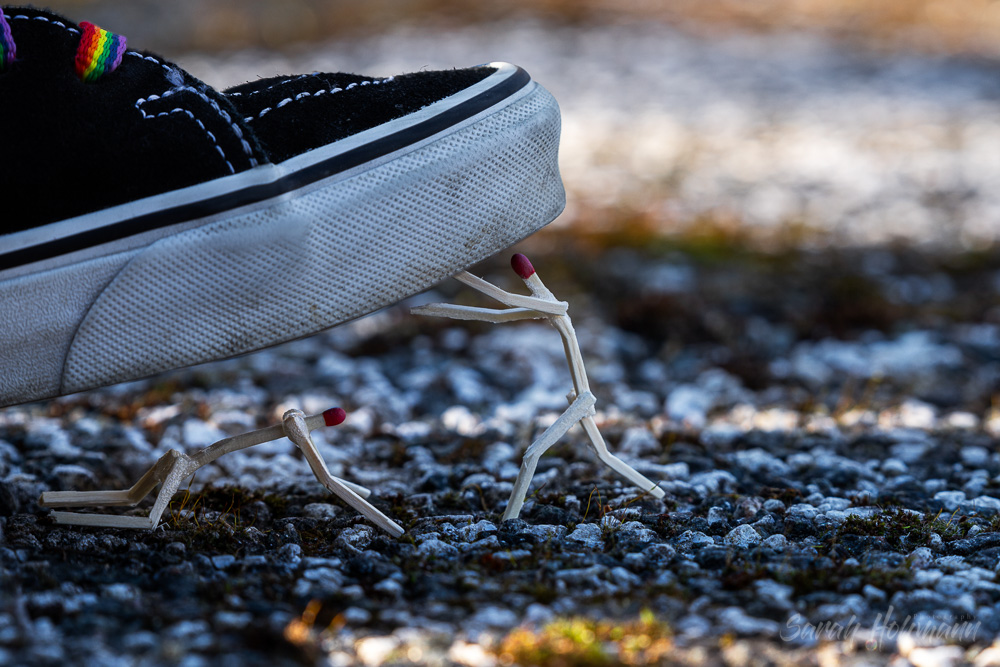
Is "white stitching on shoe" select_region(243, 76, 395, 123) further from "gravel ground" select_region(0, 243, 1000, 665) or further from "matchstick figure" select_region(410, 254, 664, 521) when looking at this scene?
"gravel ground" select_region(0, 243, 1000, 665)

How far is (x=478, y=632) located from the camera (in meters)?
1.85

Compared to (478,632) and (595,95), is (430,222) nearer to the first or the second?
(478,632)

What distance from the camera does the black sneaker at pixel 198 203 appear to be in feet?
6.55

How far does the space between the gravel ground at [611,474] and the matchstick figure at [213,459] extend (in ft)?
0.19

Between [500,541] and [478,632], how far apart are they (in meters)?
0.47

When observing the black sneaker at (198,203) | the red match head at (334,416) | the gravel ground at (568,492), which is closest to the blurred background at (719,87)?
the gravel ground at (568,492)

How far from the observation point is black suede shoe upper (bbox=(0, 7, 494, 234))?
2.01 metres

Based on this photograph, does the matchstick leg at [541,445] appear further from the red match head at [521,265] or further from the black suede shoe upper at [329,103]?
the black suede shoe upper at [329,103]

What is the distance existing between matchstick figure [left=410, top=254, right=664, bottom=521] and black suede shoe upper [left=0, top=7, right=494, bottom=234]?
0.48 meters

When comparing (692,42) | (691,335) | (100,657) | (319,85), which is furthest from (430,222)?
(692,42)

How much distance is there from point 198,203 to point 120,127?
0.26 meters

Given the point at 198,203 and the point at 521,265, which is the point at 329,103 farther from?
the point at 521,265

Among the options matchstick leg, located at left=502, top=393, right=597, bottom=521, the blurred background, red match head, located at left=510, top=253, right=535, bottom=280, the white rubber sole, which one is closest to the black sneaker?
the white rubber sole

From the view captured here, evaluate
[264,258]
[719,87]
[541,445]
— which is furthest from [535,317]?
[719,87]
